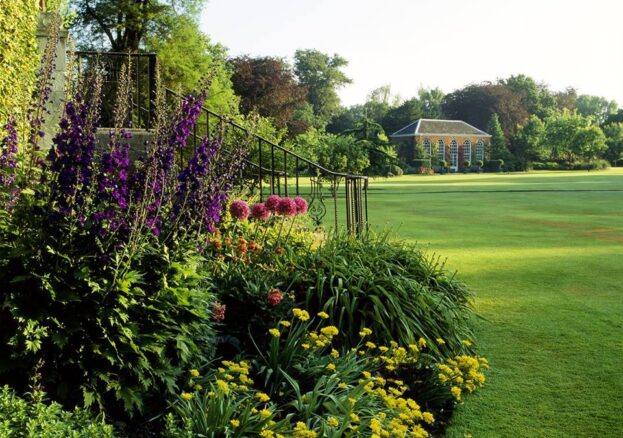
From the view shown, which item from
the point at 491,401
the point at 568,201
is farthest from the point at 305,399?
the point at 568,201

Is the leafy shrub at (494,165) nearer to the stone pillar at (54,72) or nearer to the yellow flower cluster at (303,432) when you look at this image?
the stone pillar at (54,72)

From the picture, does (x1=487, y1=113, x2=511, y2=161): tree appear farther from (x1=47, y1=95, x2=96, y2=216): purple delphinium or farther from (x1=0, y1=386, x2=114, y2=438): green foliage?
(x1=0, y1=386, x2=114, y2=438): green foliage

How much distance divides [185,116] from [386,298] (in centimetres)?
226

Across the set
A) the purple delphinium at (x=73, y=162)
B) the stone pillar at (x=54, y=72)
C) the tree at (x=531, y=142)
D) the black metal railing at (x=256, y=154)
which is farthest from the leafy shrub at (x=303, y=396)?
the tree at (x=531, y=142)

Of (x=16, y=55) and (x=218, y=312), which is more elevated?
(x=16, y=55)

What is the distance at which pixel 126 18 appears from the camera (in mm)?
32656

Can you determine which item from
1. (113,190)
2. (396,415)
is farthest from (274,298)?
(113,190)

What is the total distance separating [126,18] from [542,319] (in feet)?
101

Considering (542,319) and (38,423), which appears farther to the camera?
(542,319)

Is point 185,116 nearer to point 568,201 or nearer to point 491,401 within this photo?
point 491,401

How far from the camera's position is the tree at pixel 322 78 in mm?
90125

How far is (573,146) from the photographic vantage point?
71.1 metres

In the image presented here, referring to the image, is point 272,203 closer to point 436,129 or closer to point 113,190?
point 113,190

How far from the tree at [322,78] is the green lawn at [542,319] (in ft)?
248
